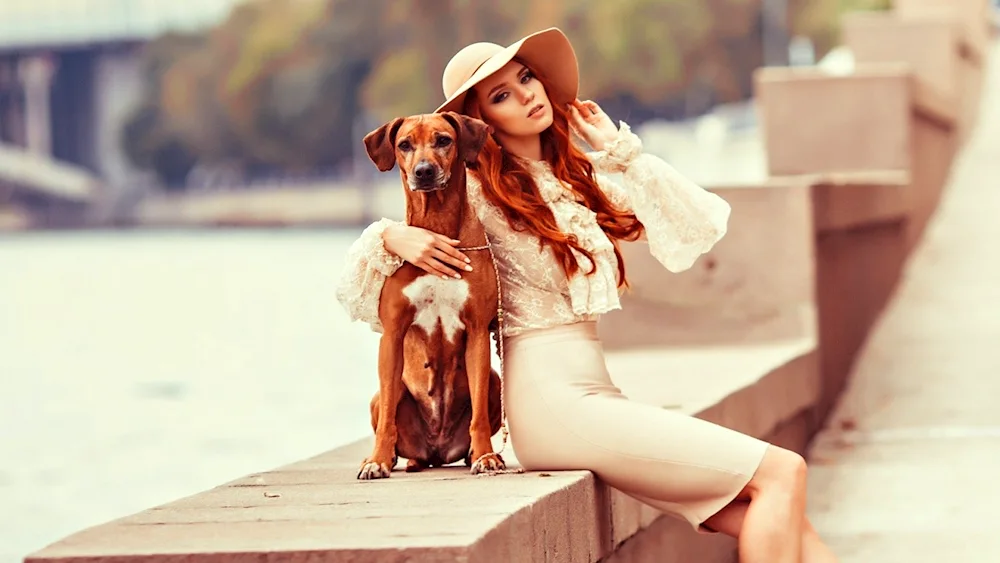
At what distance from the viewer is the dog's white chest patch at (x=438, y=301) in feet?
14.2

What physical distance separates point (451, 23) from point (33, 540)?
5350 centimetres

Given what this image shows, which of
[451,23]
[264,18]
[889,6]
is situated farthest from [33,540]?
[264,18]

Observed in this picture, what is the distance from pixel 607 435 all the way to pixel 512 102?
0.93 metres

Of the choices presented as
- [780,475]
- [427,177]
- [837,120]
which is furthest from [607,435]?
[837,120]

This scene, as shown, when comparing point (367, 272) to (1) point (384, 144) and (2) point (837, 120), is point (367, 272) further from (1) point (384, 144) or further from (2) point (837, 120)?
(2) point (837, 120)

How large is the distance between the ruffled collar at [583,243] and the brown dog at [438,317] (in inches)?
11.2

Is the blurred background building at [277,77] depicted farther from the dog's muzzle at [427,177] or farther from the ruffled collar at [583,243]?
the dog's muzzle at [427,177]

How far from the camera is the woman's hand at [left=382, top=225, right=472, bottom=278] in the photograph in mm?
4254

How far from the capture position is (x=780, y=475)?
423cm

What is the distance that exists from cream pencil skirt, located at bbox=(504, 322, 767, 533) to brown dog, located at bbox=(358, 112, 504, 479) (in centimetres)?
13

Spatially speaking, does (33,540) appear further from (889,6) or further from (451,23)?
(451,23)

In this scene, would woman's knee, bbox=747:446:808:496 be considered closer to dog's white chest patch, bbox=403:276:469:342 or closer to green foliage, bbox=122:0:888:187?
dog's white chest patch, bbox=403:276:469:342

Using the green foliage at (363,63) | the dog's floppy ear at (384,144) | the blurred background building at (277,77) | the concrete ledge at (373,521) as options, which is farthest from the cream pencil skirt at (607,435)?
the green foliage at (363,63)

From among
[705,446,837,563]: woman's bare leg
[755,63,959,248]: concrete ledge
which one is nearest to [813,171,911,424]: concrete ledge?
[755,63,959,248]: concrete ledge
